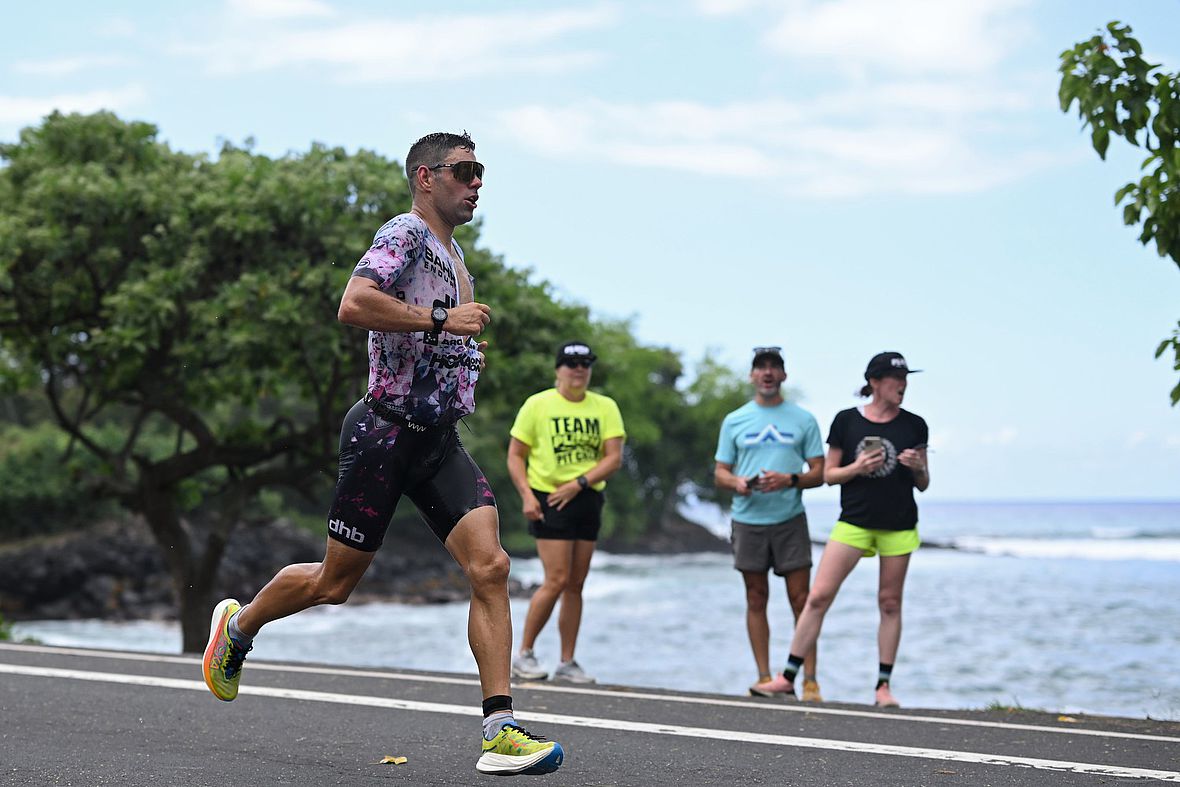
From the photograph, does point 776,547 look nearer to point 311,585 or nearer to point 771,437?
point 771,437

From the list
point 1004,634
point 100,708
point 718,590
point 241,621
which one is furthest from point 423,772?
point 718,590

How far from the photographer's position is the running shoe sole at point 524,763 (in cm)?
445

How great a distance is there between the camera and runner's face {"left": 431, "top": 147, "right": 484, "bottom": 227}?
497cm

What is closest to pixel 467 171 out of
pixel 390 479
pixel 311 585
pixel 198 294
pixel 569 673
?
pixel 390 479

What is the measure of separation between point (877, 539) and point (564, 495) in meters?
1.91

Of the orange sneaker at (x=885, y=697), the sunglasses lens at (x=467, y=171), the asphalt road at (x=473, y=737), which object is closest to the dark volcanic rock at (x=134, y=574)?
the orange sneaker at (x=885, y=697)

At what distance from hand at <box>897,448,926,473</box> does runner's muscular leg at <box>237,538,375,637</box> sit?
405cm

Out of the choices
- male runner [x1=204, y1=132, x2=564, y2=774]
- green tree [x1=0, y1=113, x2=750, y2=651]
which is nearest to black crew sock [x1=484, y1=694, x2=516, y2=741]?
male runner [x1=204, y1=132, x2=564, y2=774]

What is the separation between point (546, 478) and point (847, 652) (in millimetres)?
23284

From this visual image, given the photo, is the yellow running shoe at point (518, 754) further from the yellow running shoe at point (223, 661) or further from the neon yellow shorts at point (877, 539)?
the neon yellow shorts at point (877, 539)

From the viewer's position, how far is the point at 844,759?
5441mm

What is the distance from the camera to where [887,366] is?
27.4 feet

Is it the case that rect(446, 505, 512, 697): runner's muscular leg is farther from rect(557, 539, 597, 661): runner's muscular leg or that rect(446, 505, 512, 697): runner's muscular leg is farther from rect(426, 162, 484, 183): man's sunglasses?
rect(557, 539, 597, 661): runner's muscular leg

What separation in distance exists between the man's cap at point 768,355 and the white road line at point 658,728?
3.13 meters
